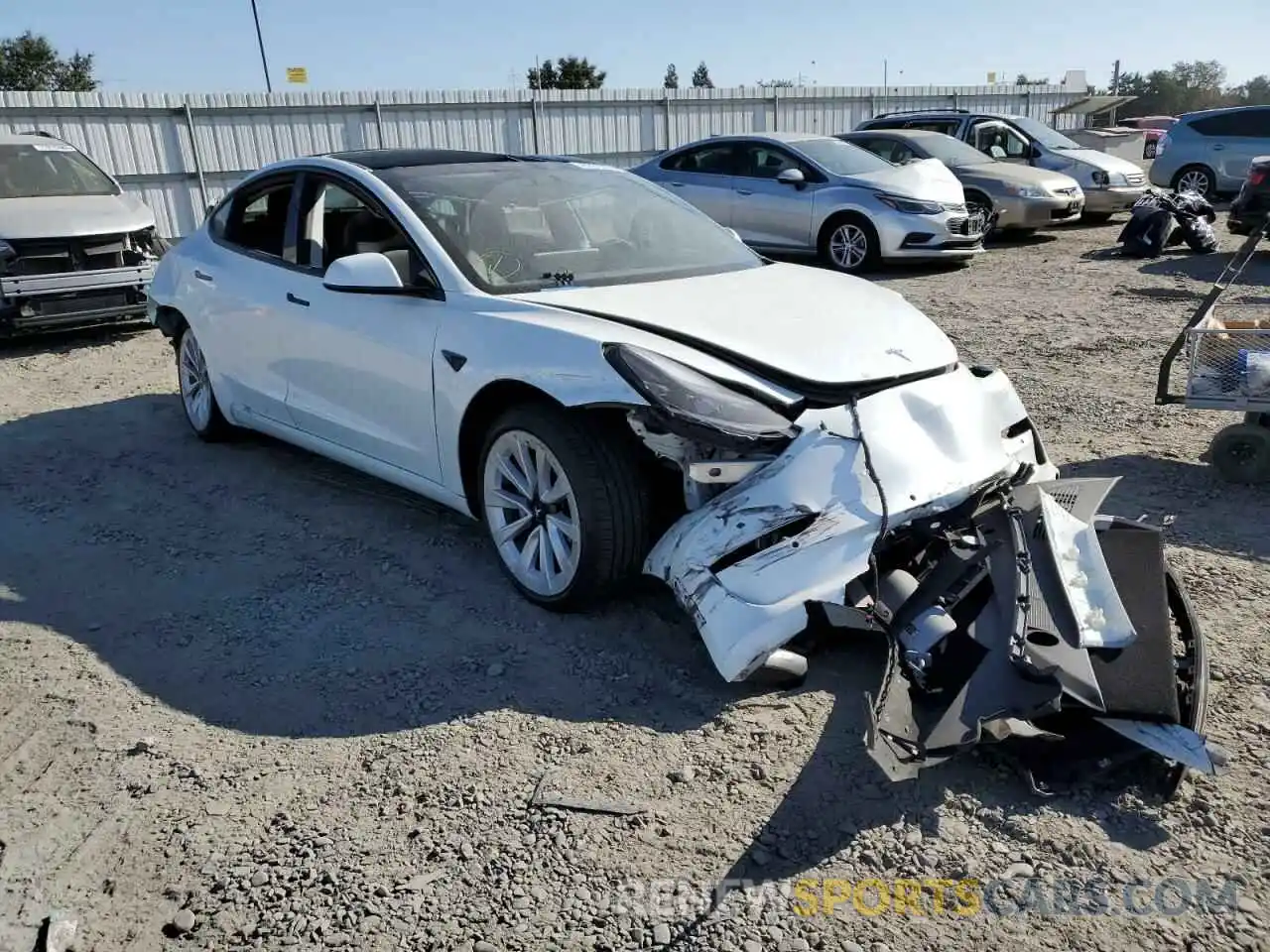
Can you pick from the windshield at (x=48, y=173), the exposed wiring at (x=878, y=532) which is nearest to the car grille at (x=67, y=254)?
the windshield at (x=48, y=173)

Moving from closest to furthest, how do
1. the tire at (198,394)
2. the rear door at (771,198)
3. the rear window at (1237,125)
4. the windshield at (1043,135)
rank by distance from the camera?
the tire at (198,394)
the rear door at (771,198)
the windshield at (1043,135)
the rear window at (1237,125)

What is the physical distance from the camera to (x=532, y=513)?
3908mm

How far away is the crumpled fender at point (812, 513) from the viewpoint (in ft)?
10.0

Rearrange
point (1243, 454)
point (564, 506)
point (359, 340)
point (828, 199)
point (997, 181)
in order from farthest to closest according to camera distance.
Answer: point (997, 181) → point (828, 199) → point (1243, 454) → point (359, 340) → point (564, 506)

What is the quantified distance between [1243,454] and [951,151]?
10.3 meters

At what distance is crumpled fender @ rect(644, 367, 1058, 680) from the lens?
306 centimetres

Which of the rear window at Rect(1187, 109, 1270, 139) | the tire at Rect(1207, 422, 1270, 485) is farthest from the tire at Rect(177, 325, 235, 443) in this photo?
the rear window at Rect(1187, 109, 1270, 139)

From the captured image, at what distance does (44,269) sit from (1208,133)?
1741cm

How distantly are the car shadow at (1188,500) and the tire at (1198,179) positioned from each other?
14579 millimetres

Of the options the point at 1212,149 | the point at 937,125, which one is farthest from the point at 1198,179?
the point at 937,125

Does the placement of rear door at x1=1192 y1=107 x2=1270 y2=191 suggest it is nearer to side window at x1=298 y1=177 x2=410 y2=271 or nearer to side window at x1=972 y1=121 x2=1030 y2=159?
side window at x1=972 y1=121 x2=1030 y2=159

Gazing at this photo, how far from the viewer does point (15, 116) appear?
15477 mm

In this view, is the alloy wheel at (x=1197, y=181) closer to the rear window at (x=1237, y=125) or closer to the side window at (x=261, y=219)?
the rear window at (x=1237, y=125)

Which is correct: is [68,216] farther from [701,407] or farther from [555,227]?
[701,407]
